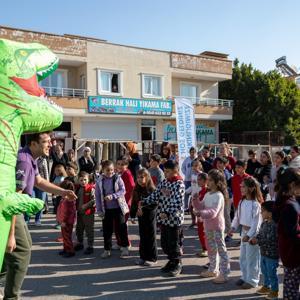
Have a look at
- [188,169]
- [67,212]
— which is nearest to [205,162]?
[188,169]

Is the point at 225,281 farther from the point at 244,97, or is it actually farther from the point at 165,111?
the point at 244,97

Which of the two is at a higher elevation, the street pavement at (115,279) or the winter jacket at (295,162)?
the winter jacket at (295,162)

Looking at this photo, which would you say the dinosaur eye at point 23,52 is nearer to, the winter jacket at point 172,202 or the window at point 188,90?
the winter jacket at point 172,202

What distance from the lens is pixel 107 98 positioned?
23.6 metres

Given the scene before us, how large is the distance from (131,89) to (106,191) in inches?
751

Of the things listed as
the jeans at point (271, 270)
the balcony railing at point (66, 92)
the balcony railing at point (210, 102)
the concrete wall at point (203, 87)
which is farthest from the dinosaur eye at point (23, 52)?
the balcony railing at point (210, 102)

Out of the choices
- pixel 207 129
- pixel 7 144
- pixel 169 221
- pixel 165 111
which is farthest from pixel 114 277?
pixel 207 129

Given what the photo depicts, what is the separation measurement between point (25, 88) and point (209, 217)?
3133 mm

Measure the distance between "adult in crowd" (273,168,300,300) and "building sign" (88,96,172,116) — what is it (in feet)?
65.1

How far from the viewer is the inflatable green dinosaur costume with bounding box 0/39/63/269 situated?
2723 mm

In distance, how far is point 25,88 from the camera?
2.85m

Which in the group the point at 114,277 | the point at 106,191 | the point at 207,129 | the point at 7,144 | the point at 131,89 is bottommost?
the point at 114,277

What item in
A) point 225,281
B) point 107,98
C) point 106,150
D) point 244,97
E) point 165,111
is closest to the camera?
point 225,281

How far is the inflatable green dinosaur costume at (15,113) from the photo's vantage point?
2.72 metres
